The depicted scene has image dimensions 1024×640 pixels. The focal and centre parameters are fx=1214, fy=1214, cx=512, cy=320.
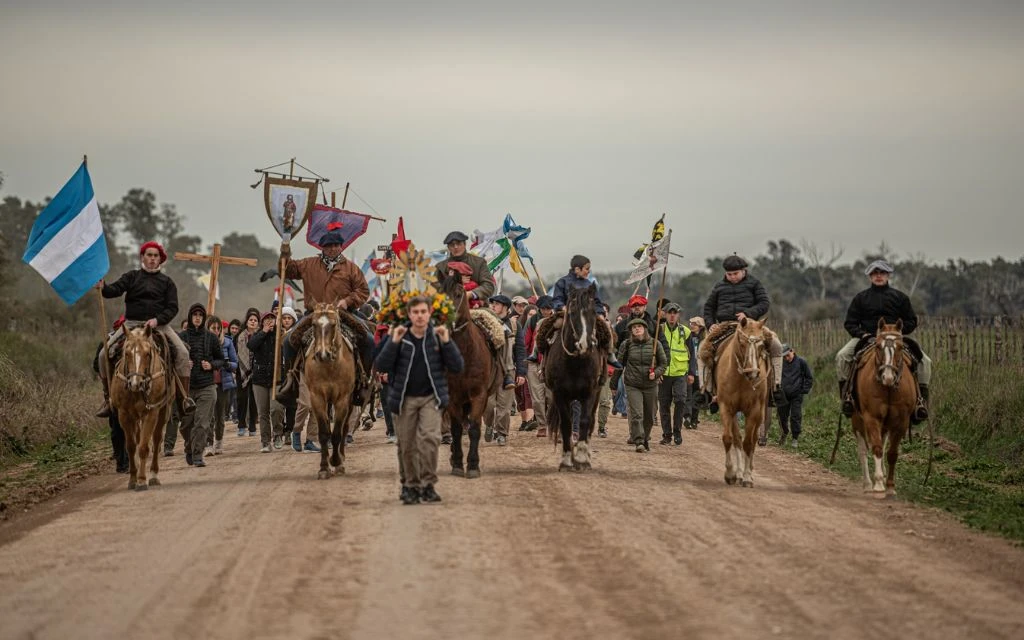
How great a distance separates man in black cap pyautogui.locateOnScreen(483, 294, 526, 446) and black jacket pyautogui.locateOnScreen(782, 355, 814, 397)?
16.8ft

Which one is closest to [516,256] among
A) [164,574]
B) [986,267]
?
[164,574]

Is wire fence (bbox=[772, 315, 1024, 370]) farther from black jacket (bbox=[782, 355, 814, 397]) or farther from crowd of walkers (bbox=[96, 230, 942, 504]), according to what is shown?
crowd of walkers (bbox=[96, 230, 942, 504])

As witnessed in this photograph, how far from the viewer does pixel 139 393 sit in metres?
15.6

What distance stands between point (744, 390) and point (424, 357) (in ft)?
15.4

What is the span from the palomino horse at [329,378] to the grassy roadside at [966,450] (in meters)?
7.34

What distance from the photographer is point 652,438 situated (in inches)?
925

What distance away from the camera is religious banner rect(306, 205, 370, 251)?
2081 centimetres

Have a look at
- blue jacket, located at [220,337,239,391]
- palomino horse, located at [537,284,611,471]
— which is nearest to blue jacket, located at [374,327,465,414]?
palomino horse, located at [537,284,611,471]

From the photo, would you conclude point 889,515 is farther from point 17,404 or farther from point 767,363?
point 17,404

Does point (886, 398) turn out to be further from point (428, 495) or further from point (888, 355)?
point (428, 495)

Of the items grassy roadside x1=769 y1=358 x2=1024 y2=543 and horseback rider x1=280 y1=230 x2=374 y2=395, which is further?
horseback rider x1=280 y1=230 x2=374 y2=395

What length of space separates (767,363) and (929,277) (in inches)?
2945

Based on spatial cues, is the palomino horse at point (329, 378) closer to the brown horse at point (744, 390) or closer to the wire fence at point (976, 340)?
the brown horse at point (744, 390)

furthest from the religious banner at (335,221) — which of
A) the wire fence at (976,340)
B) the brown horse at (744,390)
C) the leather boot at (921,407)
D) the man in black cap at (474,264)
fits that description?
the wire fence at (976,340)
